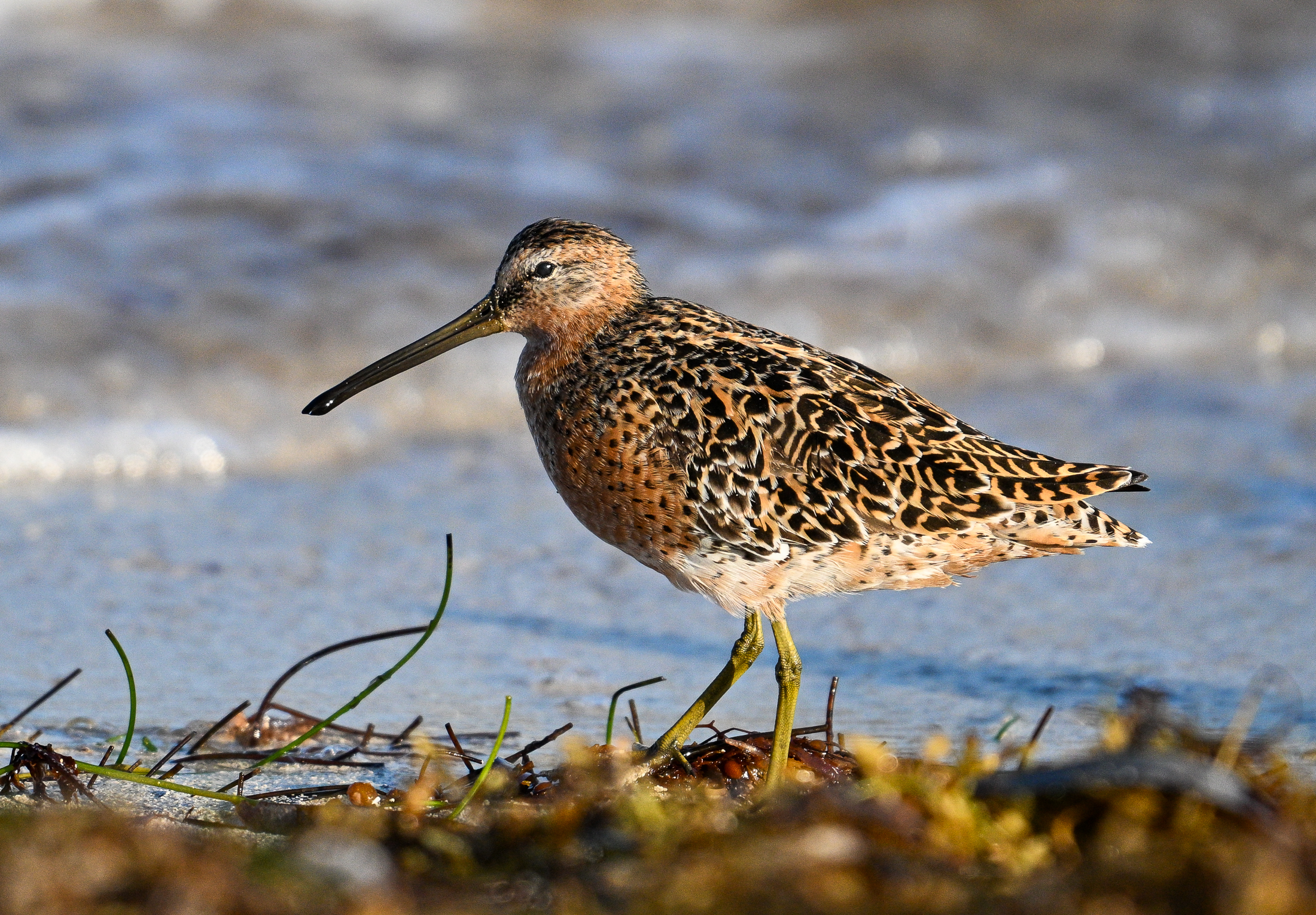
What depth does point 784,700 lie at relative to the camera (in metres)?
3.76

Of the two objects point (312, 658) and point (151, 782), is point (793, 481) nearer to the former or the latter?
point (312, 658)

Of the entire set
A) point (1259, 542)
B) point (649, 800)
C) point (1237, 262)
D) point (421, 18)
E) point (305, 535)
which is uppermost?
point (421, 18)

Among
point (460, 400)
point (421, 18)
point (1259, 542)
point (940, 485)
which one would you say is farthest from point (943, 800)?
point (421, 18)

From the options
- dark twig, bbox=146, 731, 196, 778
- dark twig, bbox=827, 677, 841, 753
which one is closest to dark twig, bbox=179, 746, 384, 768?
dark twig, bbox=146, 731, 196, 778

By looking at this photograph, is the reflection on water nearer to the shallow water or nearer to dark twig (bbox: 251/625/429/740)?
the shallow water

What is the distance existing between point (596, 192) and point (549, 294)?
5.48 m

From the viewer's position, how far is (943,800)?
262cm

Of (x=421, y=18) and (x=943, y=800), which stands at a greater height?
(x=421, y=18)

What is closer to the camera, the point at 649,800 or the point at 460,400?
the point at 649,800

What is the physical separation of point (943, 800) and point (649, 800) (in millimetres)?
495

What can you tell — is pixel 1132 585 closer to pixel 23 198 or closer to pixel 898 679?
pixel 898 679

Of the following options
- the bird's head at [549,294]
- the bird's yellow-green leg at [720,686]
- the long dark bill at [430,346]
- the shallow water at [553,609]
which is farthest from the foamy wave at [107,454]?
the bird's yellow-green leg at [720,686]

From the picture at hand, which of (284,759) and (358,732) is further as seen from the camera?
(358,732)

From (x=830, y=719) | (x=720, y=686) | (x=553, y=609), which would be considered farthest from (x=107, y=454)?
(x=830, y=719)
